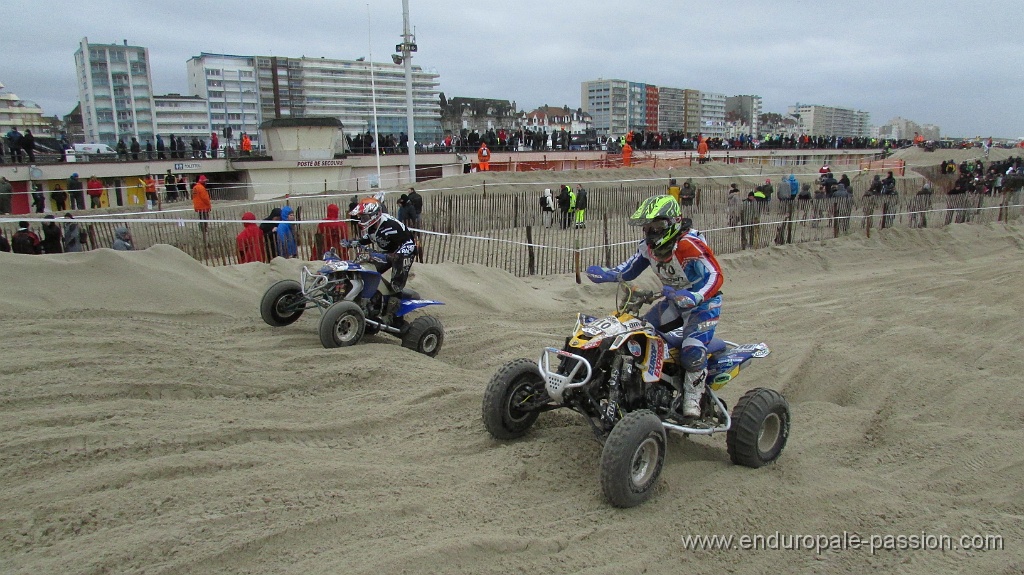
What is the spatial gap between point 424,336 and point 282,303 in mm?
1698

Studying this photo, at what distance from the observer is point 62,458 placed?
3980mm

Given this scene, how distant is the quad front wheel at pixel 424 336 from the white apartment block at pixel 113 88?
1573 inches

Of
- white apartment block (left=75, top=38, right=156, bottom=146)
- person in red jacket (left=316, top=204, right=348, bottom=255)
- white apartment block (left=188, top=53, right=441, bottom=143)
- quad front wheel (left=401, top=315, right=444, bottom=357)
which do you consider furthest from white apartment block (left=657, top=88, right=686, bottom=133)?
quad front wheel (left=401, top=315, right=444, bottom=357)

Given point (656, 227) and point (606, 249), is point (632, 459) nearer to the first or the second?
point (656, 227)

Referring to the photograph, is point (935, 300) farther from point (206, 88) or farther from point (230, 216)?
point (206, 88)

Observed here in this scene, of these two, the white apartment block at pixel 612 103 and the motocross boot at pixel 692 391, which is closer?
Answer: the motocross boot at pixel 692 391

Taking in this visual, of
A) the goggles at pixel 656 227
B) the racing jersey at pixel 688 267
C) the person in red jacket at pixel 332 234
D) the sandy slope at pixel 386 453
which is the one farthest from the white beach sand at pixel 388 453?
the person in red jacket at pixel 332 234

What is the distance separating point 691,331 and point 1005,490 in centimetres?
277

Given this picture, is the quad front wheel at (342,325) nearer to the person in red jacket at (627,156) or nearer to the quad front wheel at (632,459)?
the quad front wheel at (632,459)

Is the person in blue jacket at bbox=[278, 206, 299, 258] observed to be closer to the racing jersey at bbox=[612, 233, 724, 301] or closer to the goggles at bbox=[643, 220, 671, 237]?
A: the racing jersey at bbox=[612, 233, 724, 301]

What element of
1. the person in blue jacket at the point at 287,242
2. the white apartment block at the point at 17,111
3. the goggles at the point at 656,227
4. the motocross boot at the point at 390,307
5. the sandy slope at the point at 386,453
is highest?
the white apartment block at the point at 17,111

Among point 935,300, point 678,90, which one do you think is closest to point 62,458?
point 935,300

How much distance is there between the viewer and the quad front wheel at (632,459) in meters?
3.99

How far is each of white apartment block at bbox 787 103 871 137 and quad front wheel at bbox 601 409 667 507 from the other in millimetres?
124993
